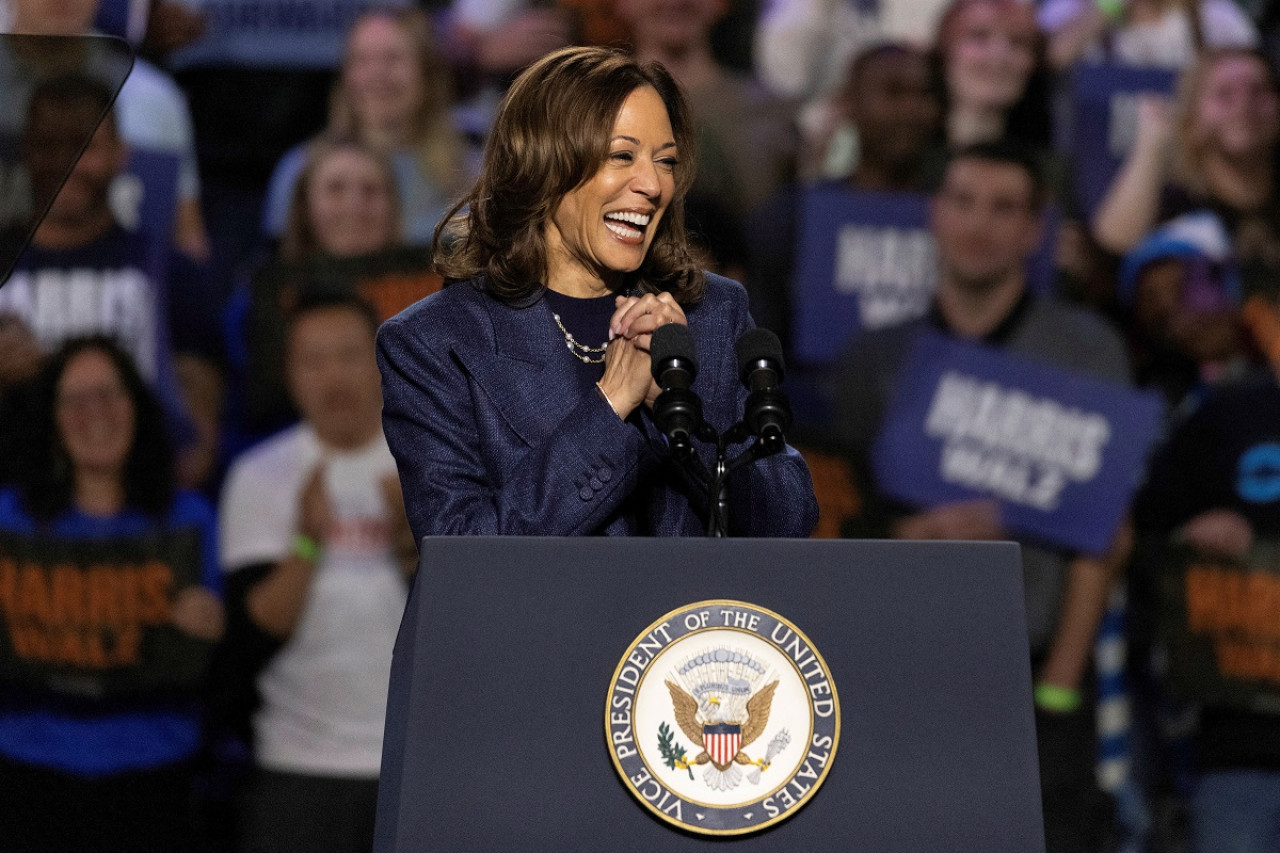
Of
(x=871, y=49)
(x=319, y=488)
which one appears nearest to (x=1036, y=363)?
(x=871, y=49)

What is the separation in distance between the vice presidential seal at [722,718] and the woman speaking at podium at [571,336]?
0.32m

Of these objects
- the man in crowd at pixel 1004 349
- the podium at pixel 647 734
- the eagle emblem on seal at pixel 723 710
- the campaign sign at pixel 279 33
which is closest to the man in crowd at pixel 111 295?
the campaign sign at pixel 279 33

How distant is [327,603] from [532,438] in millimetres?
2676

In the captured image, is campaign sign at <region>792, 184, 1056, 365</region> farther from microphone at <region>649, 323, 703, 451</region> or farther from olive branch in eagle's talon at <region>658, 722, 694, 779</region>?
olive branch in eagle's talon at <region>658, 722, 694, 779</region>

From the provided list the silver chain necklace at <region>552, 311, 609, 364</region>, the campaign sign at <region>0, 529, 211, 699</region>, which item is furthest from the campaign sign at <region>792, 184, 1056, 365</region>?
the silver chain necklace at <region>552, 311, 609, 364</region>

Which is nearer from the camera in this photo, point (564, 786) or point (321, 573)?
point (564, 786)

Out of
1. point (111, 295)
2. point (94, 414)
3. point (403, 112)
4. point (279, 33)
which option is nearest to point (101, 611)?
point (94, 414)

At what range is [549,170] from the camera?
1978 millimetres

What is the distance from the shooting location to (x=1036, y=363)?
15.5 ft

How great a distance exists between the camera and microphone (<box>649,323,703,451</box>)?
65.2 inches

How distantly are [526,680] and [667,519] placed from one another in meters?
0.50

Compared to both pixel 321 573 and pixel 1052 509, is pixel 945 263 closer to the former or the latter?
pixel 1052 509

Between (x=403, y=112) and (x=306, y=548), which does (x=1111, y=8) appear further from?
(x=306, y=548)

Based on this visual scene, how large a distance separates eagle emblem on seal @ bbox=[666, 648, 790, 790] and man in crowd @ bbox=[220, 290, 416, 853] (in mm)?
2889
